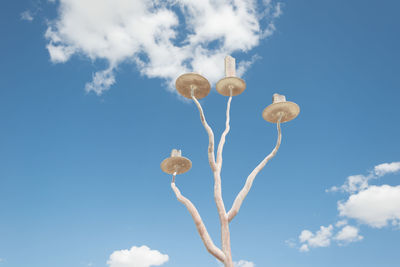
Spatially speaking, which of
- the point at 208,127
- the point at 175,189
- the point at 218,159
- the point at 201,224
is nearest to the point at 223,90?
the point at 208,127

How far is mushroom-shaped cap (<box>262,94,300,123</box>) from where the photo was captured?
11797 mm

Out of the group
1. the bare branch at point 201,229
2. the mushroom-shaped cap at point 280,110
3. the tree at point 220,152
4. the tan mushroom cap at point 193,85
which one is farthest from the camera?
the tan mushroom cap at point 193,85

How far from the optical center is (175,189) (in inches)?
455

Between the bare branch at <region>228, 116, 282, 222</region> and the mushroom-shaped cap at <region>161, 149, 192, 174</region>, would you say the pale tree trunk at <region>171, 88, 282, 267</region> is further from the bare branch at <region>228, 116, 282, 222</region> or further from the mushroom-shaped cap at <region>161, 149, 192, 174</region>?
the mushroom-shaped cap at <region>161, 149, 192, 174</region>

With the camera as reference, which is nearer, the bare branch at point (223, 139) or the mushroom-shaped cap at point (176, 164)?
the bare branch at point (223, 139)

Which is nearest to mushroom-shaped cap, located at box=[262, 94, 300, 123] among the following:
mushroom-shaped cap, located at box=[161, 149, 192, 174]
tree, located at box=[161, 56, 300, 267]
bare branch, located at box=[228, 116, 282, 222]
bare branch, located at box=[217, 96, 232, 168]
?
tree, located at box=[161, 56, 300, 267]

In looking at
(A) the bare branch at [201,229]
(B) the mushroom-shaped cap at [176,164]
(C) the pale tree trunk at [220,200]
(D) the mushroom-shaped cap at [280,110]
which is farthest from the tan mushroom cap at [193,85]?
(A) the bare branch at [201,229]

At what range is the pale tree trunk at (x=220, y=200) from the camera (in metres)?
9.66

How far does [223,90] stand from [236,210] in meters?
5.05

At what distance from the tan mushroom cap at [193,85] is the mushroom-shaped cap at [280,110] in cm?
258

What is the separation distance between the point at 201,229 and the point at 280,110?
17.2 ft

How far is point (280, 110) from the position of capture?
12.0 metres

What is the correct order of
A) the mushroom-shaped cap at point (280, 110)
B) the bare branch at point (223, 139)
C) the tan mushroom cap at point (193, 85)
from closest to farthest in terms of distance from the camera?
the bare branch at point (223, 139), the mushroom-shaped cap at point (280, 110), the tan mushroom cap at point (193, 85)

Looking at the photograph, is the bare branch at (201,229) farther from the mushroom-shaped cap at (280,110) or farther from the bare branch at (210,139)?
the mushroom-shaped cap at (280,110)
